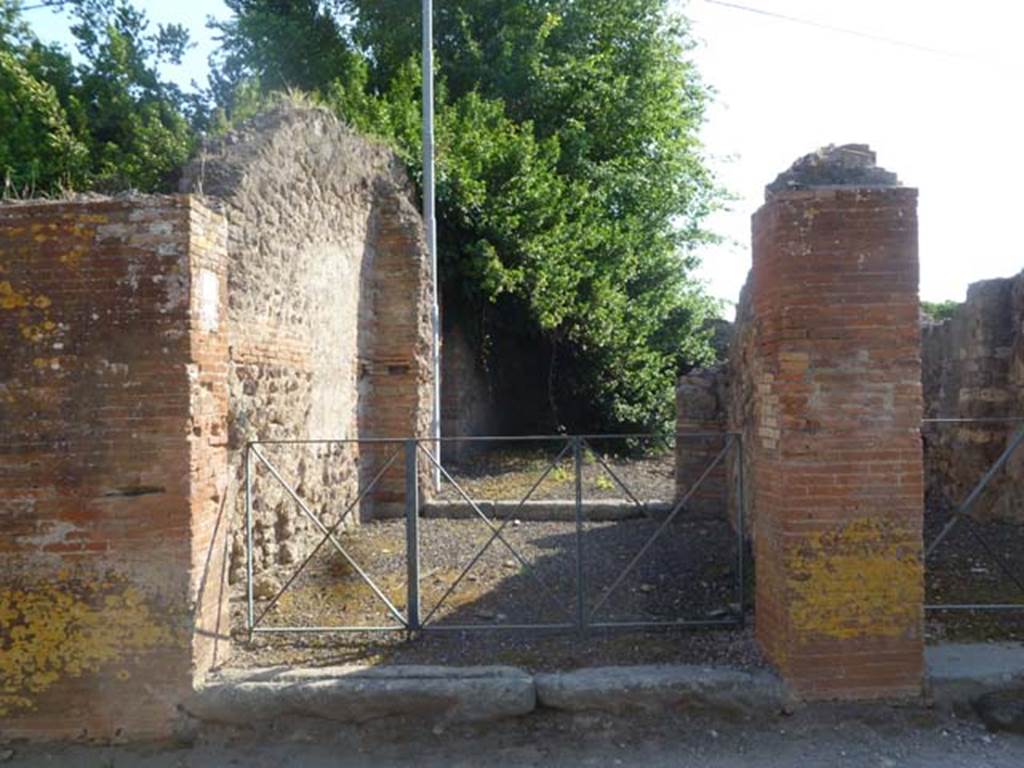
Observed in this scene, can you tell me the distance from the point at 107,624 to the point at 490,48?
15.8 m

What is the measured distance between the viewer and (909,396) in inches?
178

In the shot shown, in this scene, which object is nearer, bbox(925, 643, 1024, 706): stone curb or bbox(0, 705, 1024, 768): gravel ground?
bbox(0, 705, 1024, 768): gravel ground

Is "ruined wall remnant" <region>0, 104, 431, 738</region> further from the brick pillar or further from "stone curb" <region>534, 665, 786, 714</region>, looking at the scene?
the brick pillar

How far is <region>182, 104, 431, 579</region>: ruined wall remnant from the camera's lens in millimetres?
6434

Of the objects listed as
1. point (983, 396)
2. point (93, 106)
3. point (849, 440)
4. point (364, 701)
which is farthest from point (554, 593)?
point (93, 106)

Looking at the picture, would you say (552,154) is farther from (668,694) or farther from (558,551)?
(668,694)

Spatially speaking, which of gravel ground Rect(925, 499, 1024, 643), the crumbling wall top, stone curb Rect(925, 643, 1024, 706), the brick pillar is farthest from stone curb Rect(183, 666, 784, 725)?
the crumbling wall top

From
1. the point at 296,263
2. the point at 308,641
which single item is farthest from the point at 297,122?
the point at 308,641

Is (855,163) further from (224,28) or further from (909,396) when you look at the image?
(224,28)

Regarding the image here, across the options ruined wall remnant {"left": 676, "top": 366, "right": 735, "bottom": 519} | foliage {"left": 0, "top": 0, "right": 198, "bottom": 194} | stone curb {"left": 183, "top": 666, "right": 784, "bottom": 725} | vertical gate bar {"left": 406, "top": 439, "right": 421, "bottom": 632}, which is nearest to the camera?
stone curb {"left": 183, "top": 666, "right": 784, "bottom": 725}

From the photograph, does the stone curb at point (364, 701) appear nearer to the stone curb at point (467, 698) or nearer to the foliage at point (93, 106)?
the stone curb at point (467, 698)

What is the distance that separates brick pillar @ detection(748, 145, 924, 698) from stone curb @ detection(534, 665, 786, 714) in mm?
209

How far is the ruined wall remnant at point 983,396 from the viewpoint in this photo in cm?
827

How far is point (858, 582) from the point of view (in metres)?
4.54
